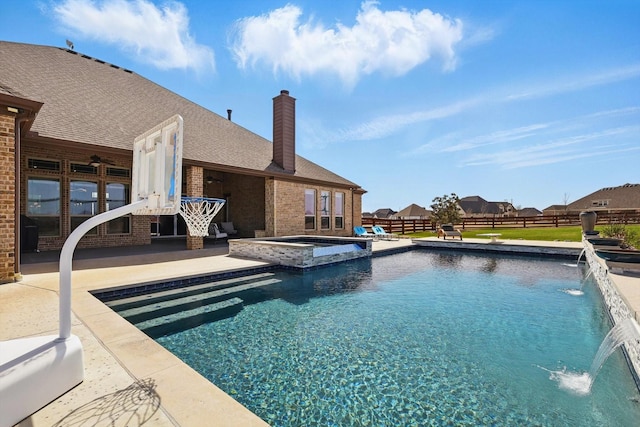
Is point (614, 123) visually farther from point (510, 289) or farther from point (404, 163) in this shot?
point (510, 289)

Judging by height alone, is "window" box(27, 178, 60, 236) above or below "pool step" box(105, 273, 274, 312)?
above

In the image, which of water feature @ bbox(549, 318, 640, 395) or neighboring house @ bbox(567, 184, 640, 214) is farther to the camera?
neighboring house @ bbox(567, 184, 640, 214)

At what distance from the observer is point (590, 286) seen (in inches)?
308

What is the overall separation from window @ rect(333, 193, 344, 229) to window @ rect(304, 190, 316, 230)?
1.74 metres

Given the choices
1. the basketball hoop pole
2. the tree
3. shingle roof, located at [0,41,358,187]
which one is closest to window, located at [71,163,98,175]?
shingle roof, located at [0,41,358,187]

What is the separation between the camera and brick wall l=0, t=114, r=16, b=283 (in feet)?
19.8

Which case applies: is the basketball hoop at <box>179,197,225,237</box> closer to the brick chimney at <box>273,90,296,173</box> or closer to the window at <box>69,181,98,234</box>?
the window at <box>69,181,98,234</box>

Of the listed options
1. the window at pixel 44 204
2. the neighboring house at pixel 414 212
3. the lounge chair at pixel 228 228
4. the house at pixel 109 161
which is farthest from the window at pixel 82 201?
the neighboring house at pixel 414 212

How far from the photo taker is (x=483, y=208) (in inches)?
2532

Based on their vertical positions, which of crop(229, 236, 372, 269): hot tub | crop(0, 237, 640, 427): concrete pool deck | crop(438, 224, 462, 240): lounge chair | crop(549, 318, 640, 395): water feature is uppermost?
crop(438, 224, 462, 240): lounge chair

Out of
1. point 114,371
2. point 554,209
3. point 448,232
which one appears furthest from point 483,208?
point 114,371

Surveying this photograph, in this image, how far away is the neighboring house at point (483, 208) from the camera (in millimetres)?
63531

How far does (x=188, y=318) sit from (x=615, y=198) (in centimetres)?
6251

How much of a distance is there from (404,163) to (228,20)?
23528mm
